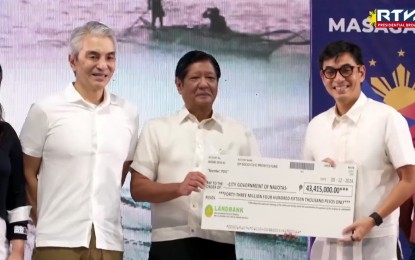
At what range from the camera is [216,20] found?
4613 millimetres

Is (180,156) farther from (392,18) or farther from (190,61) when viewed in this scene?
(392,18)

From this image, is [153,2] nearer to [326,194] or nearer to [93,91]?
[93,91]

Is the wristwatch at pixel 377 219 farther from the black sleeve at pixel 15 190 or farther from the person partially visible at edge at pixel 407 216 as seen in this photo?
the black sleeve at pixel 15 190

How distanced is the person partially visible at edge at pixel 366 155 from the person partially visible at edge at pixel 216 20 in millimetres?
1256

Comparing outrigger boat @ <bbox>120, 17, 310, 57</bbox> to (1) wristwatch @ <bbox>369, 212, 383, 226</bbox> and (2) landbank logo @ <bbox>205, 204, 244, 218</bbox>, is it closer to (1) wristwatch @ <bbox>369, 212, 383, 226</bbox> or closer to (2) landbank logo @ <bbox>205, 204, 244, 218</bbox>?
(2) landbank logo @ <bbox>205, 204, 244, 218</bbox>

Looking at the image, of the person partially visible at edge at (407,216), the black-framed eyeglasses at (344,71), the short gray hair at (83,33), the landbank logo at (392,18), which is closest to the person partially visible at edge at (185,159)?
the short gray hair at (83,33)

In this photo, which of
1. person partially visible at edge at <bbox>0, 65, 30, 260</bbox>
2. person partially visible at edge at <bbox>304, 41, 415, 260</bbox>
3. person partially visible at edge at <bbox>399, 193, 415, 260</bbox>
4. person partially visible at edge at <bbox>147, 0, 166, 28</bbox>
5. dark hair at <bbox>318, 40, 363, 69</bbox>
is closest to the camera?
person partially visible at edge at <bbox>0, 65, 30, 260</bbox>

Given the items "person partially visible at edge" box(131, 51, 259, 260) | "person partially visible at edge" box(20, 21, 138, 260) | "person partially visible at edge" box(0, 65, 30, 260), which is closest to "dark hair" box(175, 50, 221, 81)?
"person partially visible at edge" box(131, 51, 259, 260)

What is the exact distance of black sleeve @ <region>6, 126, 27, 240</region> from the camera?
10.6 feet

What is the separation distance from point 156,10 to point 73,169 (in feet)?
5.18

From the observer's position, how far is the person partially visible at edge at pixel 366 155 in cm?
332

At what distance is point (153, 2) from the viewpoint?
4598 mm

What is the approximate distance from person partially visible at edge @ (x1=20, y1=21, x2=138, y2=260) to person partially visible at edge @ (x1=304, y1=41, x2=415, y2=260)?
3.22 feet

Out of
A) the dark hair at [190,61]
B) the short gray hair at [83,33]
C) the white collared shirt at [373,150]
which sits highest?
the short gray hair at [83,33]
